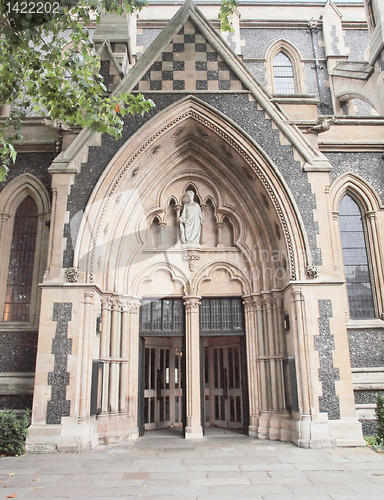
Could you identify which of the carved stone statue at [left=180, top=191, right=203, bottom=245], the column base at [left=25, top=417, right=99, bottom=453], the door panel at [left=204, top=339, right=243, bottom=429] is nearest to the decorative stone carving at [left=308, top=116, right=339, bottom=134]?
the carved stone statue at [left=180, top=191, right=203, bottom=245]

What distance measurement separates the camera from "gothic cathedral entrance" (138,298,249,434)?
1095 centimetres

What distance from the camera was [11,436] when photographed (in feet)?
26.8

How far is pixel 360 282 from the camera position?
11148mm

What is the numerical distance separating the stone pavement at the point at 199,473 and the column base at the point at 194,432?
92 cm

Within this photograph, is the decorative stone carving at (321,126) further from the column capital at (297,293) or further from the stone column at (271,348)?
the stone column at (271,348)

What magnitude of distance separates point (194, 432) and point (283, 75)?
562 inches

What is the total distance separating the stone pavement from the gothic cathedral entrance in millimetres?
2218

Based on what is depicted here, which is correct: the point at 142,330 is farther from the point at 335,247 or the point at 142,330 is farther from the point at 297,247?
the point at 335,247

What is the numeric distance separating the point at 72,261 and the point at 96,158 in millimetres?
2549

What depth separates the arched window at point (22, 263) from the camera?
35.7ft

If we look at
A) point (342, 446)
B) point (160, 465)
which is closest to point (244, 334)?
point (342, 446)

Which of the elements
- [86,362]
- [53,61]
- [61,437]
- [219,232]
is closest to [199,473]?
[61,437]

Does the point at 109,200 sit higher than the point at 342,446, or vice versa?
the point at 109,200

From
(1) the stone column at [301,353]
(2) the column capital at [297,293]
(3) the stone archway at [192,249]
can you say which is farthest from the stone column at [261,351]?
(2) the column capital at [297,293]
